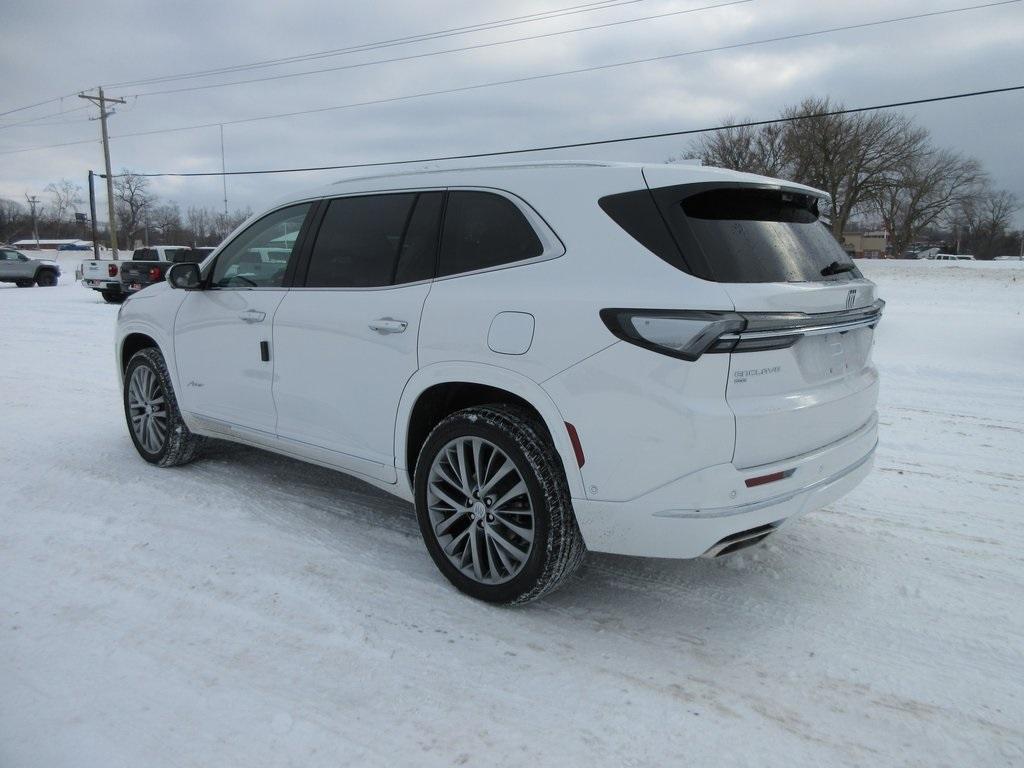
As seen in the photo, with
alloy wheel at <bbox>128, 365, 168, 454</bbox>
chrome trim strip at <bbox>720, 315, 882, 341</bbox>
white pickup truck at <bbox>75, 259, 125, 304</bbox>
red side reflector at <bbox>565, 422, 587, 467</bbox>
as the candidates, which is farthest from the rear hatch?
white pickup truck at <bbox>75, 259, 125, 304</bbox>

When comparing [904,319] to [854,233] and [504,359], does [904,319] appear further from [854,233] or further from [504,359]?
[854,233]

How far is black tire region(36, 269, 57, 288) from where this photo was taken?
2973 cm

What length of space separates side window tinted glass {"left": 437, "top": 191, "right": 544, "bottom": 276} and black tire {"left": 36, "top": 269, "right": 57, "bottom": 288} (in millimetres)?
32394

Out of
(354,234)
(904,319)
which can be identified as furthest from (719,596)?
(904,319)

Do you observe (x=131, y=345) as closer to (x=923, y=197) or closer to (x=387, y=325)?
(x=387, y=325)

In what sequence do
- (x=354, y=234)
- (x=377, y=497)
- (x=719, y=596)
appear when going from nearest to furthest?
(x=719, y=596) → (x=354, y=234) → (x=377, y=497)

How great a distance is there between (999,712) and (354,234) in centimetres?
345

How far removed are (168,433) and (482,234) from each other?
2.98 metres

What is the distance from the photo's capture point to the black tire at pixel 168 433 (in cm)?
498

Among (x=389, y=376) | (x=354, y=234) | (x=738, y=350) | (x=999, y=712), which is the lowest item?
(x=999, y=712)

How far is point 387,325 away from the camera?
3.46 m

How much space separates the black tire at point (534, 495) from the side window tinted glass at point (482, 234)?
65cm

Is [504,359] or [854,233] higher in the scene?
[854,233]

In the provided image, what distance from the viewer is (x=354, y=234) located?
3.87 meters
